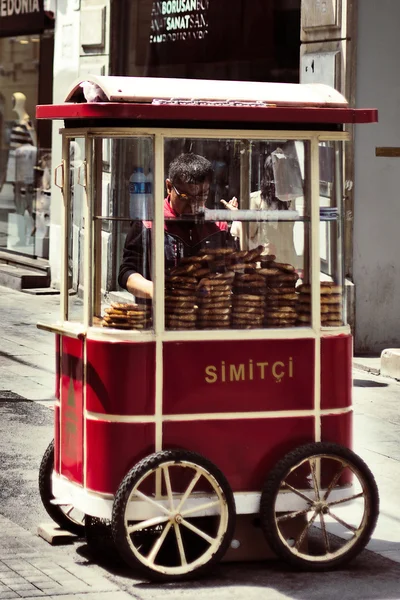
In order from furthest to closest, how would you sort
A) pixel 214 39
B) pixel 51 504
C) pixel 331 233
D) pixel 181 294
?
1. pixel 214 39
2. pixel 51 504
3. pixel 331 233
4. pixel 181 294

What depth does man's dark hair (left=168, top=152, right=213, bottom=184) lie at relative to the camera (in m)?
6.04

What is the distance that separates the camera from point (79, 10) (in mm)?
16016

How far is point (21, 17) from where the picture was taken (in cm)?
1828

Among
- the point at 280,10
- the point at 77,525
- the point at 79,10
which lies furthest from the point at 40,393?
the point at 79,10

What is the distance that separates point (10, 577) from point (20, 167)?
42.5 ft

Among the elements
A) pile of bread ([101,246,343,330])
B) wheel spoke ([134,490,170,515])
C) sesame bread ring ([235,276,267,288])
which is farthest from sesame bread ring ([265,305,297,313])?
wheel spoke ([134,490,170,515])

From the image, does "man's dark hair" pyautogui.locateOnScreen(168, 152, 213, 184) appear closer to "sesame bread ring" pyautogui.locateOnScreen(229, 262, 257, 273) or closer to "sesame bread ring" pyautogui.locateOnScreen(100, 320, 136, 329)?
"sesame bread ring" pyautogui.locateOnScreen(229, 262, 257, 273)

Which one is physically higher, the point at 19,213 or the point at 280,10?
the point at 280,10

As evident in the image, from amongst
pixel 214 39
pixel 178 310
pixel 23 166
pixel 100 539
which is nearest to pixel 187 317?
pixel 178 310

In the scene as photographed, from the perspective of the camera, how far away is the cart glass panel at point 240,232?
612cm

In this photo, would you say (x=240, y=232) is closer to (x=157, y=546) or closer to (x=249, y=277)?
(x=249, y=277)

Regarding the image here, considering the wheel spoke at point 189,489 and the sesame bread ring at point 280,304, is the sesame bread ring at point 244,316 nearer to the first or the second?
the sesame bread ring at point 280,304

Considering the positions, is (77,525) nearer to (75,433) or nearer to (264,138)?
(75,433)

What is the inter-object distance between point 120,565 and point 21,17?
520 inches
